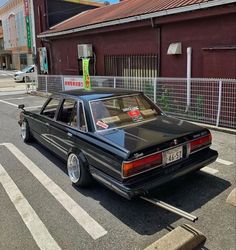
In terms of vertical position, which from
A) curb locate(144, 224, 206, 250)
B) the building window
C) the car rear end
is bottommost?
curb locate(144, 224, 206, 250)

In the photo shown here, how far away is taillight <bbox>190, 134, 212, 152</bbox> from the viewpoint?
369 cm

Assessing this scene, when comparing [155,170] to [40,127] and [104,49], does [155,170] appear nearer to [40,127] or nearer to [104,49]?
[40,127]

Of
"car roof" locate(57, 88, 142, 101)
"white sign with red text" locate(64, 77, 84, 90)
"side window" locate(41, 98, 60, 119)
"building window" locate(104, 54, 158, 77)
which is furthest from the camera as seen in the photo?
"white sign with red text" locate(64, 77, 84, 90)

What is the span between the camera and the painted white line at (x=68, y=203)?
307 centimetres

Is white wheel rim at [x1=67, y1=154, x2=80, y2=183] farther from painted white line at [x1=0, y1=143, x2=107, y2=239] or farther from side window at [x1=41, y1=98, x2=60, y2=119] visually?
side window at [x1=41, y1=98, x2=60, y2=119]

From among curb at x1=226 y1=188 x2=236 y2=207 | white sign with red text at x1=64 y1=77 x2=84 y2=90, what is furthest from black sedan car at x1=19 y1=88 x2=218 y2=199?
white sign with red text at x1=64 y1=77 x2=84 y2=90

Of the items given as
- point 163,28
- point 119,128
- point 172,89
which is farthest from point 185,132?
point 163,28

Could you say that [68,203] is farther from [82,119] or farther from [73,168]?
[82,119]

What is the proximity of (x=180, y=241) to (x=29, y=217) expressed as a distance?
1789 millimetres

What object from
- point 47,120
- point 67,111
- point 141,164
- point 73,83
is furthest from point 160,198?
point 73,83

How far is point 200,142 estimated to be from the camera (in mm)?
3807

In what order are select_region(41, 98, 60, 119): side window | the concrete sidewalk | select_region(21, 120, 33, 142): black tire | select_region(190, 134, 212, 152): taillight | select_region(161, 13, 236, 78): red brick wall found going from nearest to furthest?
1. select_region(190, 134, 212, 152): taillight
2. select_region(41, 98, 60, 119): side window
3. select_region(21, 120, 33, 142): black tire
4. select_region(161, 13, 236, 78): red brick wall
5. the concrete sidewalk

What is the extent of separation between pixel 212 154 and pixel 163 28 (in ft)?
18.7

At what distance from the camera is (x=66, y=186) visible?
4117mm
